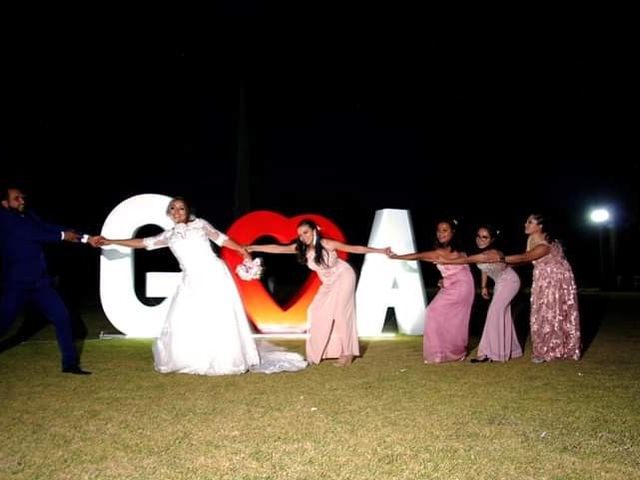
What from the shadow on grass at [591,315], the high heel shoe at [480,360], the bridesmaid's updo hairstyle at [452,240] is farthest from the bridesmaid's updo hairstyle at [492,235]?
the shadow on grass at [591,315]

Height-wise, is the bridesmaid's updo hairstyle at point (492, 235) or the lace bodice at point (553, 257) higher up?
the bridesmaid's updo hairstyle at point (492, 235)

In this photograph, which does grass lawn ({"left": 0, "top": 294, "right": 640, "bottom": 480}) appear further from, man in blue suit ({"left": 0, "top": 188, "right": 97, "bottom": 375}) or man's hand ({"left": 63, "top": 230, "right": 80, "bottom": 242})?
man's hand ({"left": 63, "top": 230, "right": 80, "bottom": 242})

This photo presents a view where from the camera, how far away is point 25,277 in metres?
7.72

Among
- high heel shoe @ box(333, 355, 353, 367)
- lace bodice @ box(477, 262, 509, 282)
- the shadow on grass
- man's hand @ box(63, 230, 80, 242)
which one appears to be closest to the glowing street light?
the shadow on grass

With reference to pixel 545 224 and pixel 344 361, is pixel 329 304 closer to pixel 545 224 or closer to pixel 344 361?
pixel 344 361

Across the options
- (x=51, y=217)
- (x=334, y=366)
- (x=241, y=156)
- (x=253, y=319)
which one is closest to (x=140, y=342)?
(x=253, y=319)

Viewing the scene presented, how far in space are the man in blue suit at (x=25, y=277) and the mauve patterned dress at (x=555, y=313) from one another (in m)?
6.04

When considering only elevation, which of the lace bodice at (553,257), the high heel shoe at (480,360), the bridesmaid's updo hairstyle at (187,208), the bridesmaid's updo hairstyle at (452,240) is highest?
the bridesmaid's updo hairstyle at (187,208)

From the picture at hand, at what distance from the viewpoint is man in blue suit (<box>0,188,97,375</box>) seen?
7.70m

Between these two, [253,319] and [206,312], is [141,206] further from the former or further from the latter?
[206,312]

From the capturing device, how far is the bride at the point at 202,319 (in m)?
7.84

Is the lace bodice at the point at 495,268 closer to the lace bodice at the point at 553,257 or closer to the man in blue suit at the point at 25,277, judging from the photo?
the lace bodice at the point at 553,257

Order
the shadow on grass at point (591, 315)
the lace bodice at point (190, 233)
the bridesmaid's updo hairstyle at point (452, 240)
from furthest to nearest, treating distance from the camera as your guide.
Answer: the shadow on grass at point (591, 315)
the bridesmaid's updo hairstyle at point (452, 240)
the lace bodice at point (190, 233)

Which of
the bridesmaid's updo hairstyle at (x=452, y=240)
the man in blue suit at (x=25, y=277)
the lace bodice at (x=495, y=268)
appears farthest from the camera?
the lace bodice at (x=495, y=268)
